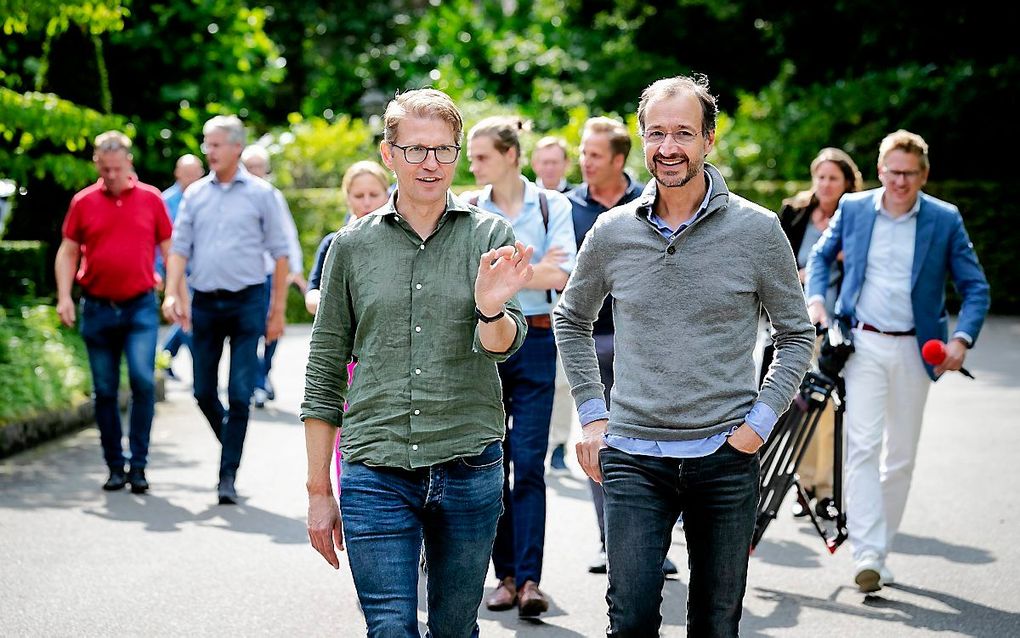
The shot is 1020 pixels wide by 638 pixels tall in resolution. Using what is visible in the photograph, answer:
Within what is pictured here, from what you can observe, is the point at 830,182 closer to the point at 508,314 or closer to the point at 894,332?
the point at 894,332

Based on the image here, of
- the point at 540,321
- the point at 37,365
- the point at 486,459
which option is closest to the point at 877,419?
the point at 540,321

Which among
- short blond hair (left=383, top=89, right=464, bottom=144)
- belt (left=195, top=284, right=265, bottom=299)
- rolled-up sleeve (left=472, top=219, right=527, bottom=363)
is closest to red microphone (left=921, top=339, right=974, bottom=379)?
rolled-up sleeve (left=472, top=219, right=527, bottom=363)

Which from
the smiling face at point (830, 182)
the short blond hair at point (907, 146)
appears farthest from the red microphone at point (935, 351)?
the smiling face at point (830, 182)

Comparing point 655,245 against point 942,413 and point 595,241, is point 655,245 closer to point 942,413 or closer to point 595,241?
point 595,241

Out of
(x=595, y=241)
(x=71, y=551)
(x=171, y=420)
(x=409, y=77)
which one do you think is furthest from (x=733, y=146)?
(x=595, y=241)

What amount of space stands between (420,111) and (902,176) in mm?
3477

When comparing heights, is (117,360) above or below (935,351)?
below

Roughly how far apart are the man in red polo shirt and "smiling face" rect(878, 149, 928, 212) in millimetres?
4607

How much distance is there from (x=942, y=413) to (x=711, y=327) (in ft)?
29.6

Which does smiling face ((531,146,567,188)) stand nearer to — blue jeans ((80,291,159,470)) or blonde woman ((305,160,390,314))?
blonde woman ((305,160,390,314))

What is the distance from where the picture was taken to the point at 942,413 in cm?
1255

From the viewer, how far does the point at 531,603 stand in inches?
242

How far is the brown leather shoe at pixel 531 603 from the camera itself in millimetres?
6141

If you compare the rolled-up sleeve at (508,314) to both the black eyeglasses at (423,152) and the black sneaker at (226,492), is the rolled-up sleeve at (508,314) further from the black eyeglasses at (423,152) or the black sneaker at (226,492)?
the black sneaker at (226,492)
